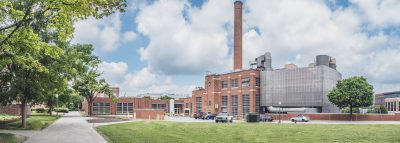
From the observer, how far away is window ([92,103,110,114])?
9025 cm

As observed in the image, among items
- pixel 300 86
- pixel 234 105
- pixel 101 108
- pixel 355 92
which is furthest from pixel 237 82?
pixel 101 108

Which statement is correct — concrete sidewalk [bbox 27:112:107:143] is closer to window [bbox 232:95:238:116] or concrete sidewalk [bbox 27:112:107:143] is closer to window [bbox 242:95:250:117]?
window [bbox 242:95:250:117]

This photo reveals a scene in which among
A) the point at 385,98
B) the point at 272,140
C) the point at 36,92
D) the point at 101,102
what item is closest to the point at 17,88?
the point at 36,92

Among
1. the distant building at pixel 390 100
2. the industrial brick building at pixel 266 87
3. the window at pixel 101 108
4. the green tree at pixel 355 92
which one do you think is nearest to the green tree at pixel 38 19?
the green tree at pixel 355 92

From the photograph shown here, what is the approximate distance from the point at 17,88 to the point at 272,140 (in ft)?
66.4

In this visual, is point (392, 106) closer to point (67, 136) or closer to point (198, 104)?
point (198, 104)

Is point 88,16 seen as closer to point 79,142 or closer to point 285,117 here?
point 79,142

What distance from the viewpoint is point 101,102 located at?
91.2 meters

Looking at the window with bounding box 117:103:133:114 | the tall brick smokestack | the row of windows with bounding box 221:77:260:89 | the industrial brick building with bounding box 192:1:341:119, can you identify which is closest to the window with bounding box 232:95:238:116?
the industrial brick building with bounding box 192:1:341:119

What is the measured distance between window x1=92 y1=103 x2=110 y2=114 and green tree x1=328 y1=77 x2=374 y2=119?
54.3m

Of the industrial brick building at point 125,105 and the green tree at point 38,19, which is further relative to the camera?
the industrial brick building at point 125,105

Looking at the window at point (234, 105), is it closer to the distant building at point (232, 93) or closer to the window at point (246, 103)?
the distant building at point (232, 93)

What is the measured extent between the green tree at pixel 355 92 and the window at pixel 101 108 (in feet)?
178

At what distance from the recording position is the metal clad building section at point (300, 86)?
66250 mm
